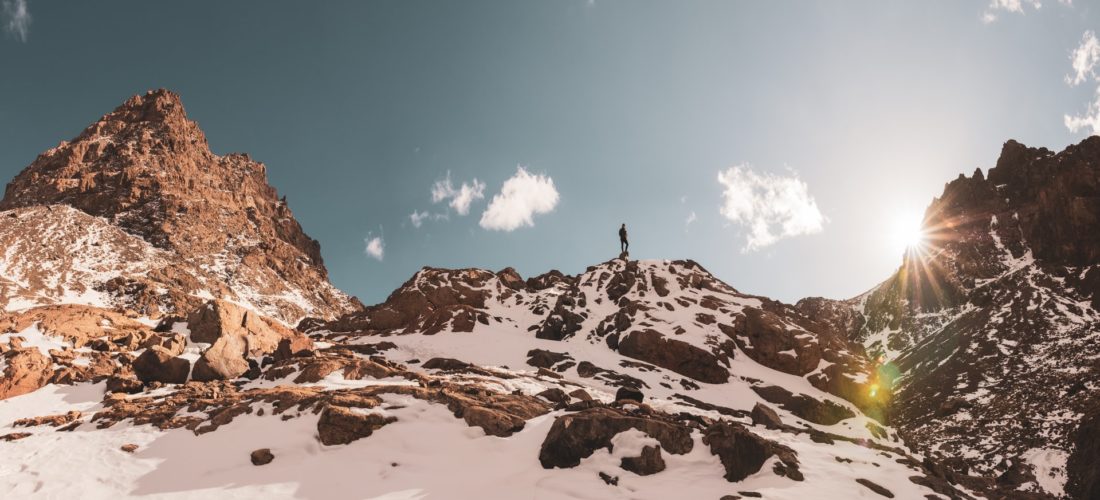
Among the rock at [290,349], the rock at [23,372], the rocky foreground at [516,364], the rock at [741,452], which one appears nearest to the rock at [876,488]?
the rocky foreground at [516,364]

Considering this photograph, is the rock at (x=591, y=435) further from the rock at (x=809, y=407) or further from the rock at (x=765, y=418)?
the rock at (x=809, y=407)

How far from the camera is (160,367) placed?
2795cm

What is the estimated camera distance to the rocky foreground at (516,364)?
1691 cm

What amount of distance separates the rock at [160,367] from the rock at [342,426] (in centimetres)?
1546

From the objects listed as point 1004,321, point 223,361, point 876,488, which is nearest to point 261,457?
point 223,361

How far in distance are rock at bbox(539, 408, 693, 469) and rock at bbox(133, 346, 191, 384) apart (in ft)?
79.6

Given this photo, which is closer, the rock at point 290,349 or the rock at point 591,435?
the rock at point 591,435

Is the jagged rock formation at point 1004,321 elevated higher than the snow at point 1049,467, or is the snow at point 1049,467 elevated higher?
the jagged rock formation at point 1004,321

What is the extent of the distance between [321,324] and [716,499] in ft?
254

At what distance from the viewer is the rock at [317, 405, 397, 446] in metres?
18.5

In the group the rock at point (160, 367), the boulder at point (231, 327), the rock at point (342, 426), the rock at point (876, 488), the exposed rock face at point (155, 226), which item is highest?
the exposed rock face at point (155, 226)

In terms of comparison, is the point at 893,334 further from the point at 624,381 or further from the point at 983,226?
the point at 624,381

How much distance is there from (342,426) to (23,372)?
2040 centimetres

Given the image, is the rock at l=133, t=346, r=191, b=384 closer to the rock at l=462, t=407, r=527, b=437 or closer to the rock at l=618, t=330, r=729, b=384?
the rock at l=462, t=407, r=527, b=437
